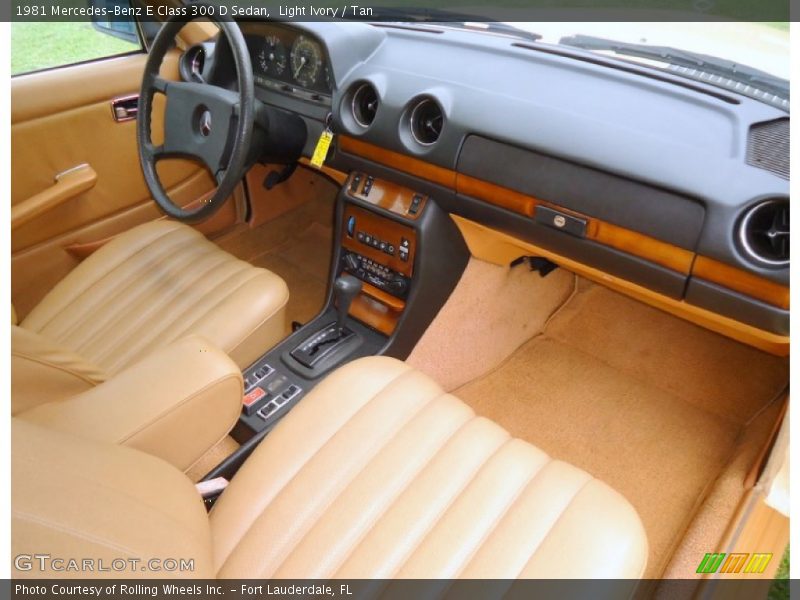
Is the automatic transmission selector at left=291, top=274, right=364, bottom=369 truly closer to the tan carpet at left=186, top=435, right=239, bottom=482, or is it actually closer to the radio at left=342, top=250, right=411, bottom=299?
the radio at left=342, top=250, right=411, bottom=299

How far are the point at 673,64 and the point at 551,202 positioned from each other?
1.43ft

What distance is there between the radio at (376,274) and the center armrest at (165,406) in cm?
68

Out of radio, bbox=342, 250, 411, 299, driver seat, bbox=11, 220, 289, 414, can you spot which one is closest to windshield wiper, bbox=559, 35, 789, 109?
radio, bbox=342, 250, 411, 299

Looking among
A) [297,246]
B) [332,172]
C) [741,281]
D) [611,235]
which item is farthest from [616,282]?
[297,246]

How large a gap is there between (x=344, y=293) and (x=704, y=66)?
992 millimetres

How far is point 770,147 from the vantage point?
116 centimetres

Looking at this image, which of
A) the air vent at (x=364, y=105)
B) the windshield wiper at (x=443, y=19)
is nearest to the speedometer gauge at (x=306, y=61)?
the air vent at (x=364, y=105)

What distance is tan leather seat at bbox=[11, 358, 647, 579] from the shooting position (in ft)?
2.64

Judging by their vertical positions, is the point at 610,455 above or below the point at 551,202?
below

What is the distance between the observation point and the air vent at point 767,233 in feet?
3.67

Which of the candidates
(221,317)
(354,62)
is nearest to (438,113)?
(354,62)

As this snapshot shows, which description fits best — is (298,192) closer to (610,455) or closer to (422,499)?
(610,455)

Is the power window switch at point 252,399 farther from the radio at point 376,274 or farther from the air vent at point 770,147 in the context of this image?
the air vent at point 770,147

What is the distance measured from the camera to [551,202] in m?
1.38
